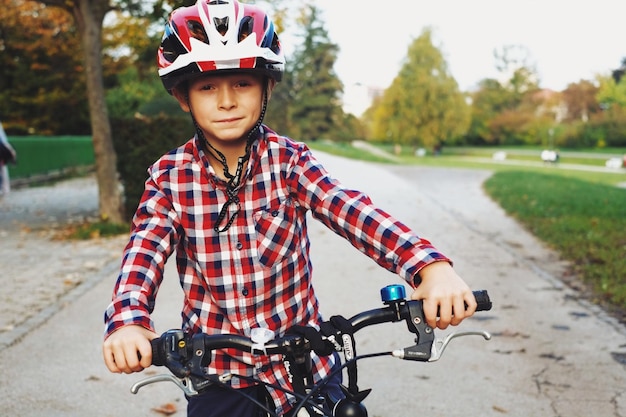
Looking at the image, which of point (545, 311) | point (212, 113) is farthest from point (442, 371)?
point (212, 113)

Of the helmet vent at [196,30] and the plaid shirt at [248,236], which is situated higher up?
the helmet vent at [196,30]

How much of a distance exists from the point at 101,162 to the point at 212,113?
32.7 feet

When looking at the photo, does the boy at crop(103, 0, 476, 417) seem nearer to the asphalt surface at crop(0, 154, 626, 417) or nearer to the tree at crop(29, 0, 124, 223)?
the asphalt surface at crop(0, 154, 626, 417)

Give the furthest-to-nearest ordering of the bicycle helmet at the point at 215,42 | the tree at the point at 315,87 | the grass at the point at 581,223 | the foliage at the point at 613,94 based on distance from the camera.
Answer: the tree at the point at 315,87
the foliage at the point at 613,94
the grass at the point at 581,223
the bicycle helmet at the point at 215,42

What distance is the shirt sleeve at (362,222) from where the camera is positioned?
74.2 inches

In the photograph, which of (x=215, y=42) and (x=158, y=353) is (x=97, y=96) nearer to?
(x=215, y=42)

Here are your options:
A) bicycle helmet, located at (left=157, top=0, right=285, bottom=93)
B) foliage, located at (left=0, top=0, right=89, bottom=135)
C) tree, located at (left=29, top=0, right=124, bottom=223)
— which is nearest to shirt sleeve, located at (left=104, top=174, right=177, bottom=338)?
bicycle helmet, located at (left=157, top=0, right=285, bottom=93)

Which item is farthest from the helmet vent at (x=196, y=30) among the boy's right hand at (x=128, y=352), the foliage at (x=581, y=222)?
the foliage at (x=581, y=222)

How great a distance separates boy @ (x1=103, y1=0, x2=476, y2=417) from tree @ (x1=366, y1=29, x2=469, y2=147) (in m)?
58.8

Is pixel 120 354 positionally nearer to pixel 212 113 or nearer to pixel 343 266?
pixel 212 113

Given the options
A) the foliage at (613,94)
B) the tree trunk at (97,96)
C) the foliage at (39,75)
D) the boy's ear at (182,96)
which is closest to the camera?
the boy's ear at (182,96)

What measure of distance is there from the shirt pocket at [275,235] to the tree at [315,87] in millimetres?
66331

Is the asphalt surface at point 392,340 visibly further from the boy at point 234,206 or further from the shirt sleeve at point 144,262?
the shirt sleeve at point 144,262

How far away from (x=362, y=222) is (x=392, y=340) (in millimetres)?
3901
